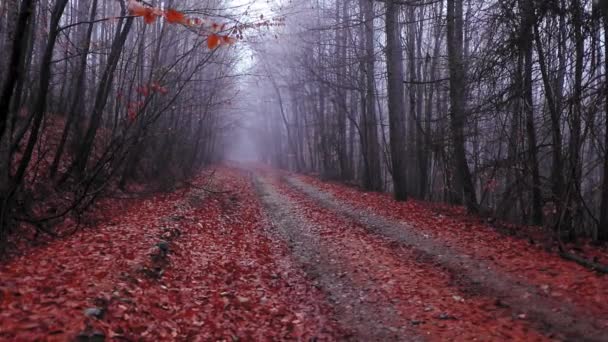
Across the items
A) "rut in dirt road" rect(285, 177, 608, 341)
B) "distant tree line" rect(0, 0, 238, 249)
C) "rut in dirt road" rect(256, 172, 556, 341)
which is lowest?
"rut in dirt road" rect(256, 172, 556, 341)

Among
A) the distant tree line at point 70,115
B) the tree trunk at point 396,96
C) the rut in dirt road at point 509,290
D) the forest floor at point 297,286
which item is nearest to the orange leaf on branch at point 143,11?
the distant tree line at point 70,115

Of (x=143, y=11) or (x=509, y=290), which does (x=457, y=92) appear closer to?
(x=509, y=290)

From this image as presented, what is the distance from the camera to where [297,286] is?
679 cm

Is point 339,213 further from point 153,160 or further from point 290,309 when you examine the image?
point 153,160

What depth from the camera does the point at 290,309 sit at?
5828 mm

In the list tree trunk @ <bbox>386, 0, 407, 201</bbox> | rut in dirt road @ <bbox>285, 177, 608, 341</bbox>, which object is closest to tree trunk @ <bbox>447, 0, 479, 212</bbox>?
tree trunk @ <bbox>386, 0, 407, 201</bbox>

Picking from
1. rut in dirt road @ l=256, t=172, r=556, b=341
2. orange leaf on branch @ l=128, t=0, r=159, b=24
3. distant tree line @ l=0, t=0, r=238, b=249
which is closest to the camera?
orange leaf on branch @ l=128, t=0, r=159, b=24

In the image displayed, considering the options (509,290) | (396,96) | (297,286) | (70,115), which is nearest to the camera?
(509,290)

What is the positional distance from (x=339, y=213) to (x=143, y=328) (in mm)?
8737

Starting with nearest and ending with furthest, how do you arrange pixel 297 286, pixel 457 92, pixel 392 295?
pixel 392 295 → pixel 297 286 → pixel 457 92

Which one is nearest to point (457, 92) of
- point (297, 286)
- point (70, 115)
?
point (297, 286)

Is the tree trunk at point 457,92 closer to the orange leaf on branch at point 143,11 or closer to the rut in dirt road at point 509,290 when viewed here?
the rut in dirt road at point 509,290

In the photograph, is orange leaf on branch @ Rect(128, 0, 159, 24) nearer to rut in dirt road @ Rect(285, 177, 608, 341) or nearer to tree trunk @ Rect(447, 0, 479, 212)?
rut in dirt road @ Rect(285, 177, 608, 341)

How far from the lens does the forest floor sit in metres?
4.68
